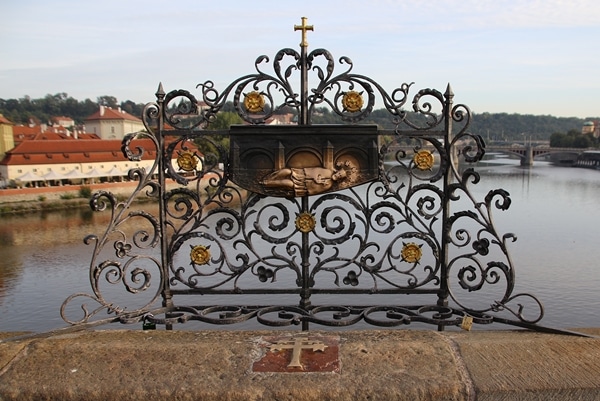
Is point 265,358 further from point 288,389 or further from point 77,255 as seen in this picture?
point 77,255

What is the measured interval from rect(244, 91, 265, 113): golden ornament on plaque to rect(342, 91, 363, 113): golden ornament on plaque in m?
0.59

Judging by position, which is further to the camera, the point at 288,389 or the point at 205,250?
the point at 205,250

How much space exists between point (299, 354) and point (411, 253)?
1.30 metres

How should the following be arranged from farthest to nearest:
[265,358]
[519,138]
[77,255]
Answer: [519,138]
[77,255]
[265,358]

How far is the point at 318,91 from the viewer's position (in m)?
3.90

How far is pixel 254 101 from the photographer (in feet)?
12.8

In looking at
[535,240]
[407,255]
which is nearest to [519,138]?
[535,240]

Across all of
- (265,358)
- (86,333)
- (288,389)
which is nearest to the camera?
(288,389)

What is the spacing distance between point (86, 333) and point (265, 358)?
1260 millimetres

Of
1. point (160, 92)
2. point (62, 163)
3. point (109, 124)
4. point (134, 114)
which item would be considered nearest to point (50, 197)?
point (62, 163)

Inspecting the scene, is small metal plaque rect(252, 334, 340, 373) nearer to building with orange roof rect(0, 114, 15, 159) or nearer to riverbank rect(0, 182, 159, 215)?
riverbank rect(0, 182, 159, 215)

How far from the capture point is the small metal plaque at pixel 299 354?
9.45 ft

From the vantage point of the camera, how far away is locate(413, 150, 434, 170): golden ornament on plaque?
3834mm

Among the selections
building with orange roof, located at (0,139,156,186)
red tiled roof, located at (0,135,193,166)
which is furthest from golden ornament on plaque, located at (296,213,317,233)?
red tiled roof, located at (0,135,193,166)
